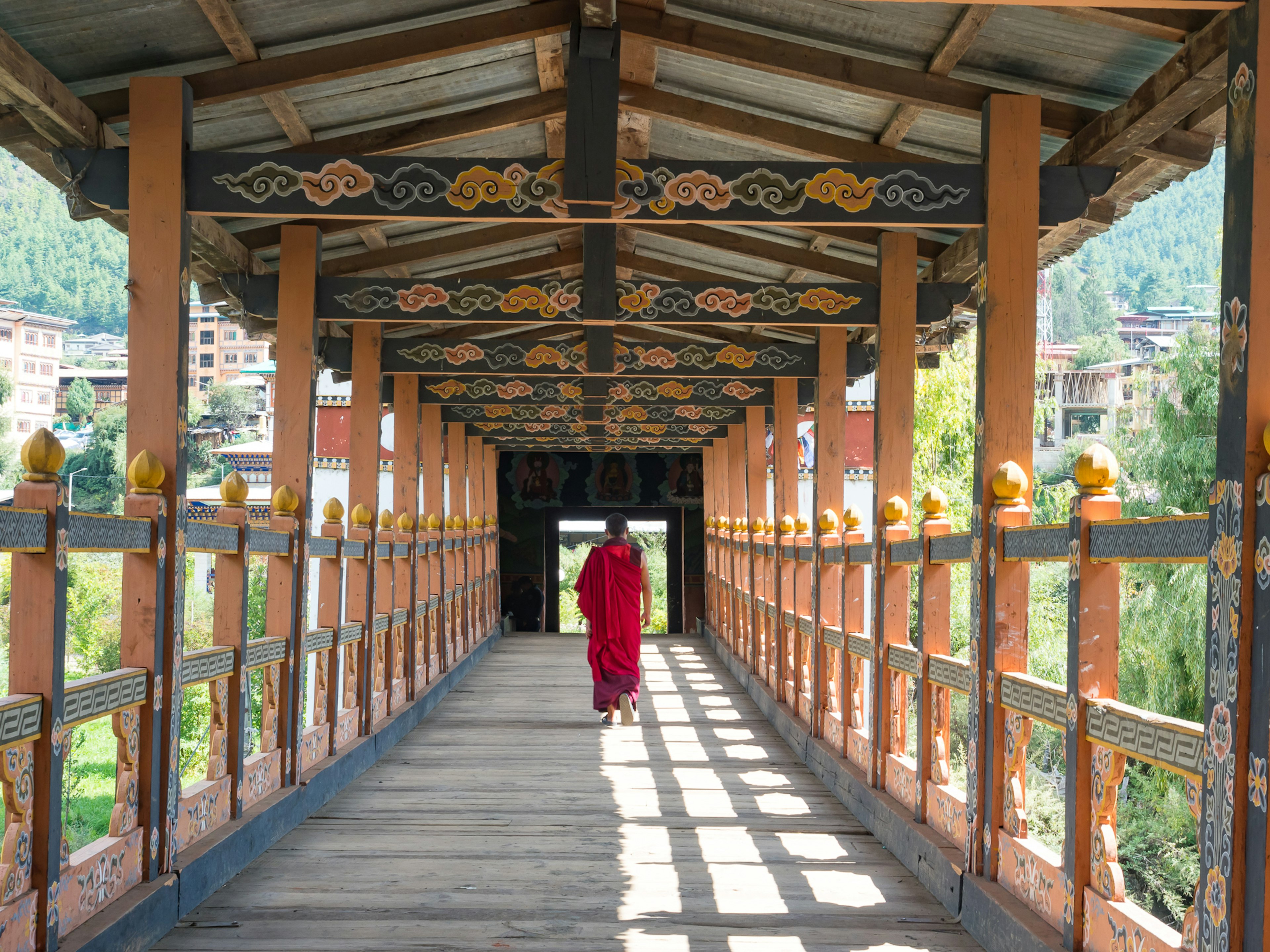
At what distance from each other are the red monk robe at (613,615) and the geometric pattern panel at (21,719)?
523 cm

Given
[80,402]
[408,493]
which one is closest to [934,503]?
[408,493]

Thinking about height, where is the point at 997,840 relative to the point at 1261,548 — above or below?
below

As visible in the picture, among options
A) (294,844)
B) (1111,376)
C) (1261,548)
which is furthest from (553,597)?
(1111,376)

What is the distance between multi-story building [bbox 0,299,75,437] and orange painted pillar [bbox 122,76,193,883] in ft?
181

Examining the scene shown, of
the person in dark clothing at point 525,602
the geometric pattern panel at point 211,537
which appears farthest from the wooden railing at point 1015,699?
the person in dark clothing at point 525,602

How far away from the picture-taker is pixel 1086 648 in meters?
3.00

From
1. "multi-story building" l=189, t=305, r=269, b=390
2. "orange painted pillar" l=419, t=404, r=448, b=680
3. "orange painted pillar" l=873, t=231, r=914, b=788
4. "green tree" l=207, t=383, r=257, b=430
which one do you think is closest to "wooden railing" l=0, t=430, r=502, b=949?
"orange painted pillar" l=873, t=231, r=914, b=788

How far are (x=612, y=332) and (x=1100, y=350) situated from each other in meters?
53.7

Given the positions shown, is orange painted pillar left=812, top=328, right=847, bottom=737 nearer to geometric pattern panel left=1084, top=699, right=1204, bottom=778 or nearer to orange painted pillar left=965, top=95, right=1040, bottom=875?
orange painted pillar left=965, top=95, right=1040, bottom=875

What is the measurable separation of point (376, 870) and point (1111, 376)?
38.0 meters

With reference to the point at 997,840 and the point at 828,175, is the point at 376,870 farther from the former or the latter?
the point at 828,175

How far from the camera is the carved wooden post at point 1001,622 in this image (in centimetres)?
368

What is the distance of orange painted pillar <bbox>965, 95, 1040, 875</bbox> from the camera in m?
3.93

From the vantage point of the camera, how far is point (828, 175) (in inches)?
167
